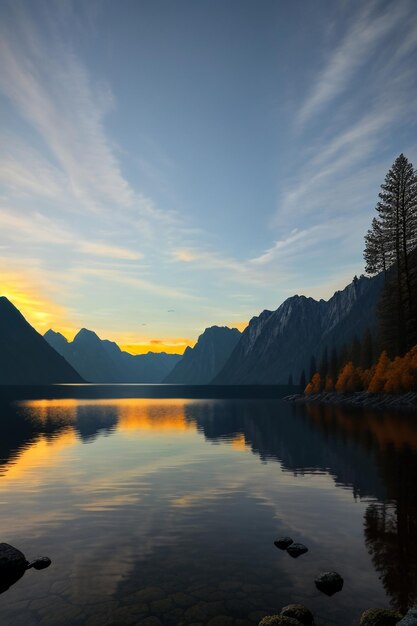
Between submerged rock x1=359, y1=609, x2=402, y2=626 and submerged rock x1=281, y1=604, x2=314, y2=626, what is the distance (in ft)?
5.06

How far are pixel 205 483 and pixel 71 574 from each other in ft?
61.9

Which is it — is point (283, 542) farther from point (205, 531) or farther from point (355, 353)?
point (355, 353)

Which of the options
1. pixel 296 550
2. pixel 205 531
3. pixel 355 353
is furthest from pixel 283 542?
pixel 355 353

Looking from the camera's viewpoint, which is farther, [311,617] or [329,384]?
[329,384]

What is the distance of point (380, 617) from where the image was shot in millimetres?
13219

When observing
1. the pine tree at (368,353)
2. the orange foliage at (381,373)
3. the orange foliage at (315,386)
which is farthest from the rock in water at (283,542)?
the orange foliage at (315,386)

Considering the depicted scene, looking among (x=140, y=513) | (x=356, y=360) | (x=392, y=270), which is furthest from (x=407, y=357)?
(x=140, y=513)

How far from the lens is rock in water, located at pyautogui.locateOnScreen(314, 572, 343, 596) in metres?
15.9

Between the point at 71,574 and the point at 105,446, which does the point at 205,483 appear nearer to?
the point at 71,574

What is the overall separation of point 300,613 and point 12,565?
11.6m

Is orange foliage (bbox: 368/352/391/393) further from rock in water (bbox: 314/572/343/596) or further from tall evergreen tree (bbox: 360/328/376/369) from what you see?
rock in water (bbox: 314/572/343/596)

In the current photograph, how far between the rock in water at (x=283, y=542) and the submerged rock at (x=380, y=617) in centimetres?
722

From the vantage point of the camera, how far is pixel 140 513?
2675 cm

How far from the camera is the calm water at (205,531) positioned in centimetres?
1515
